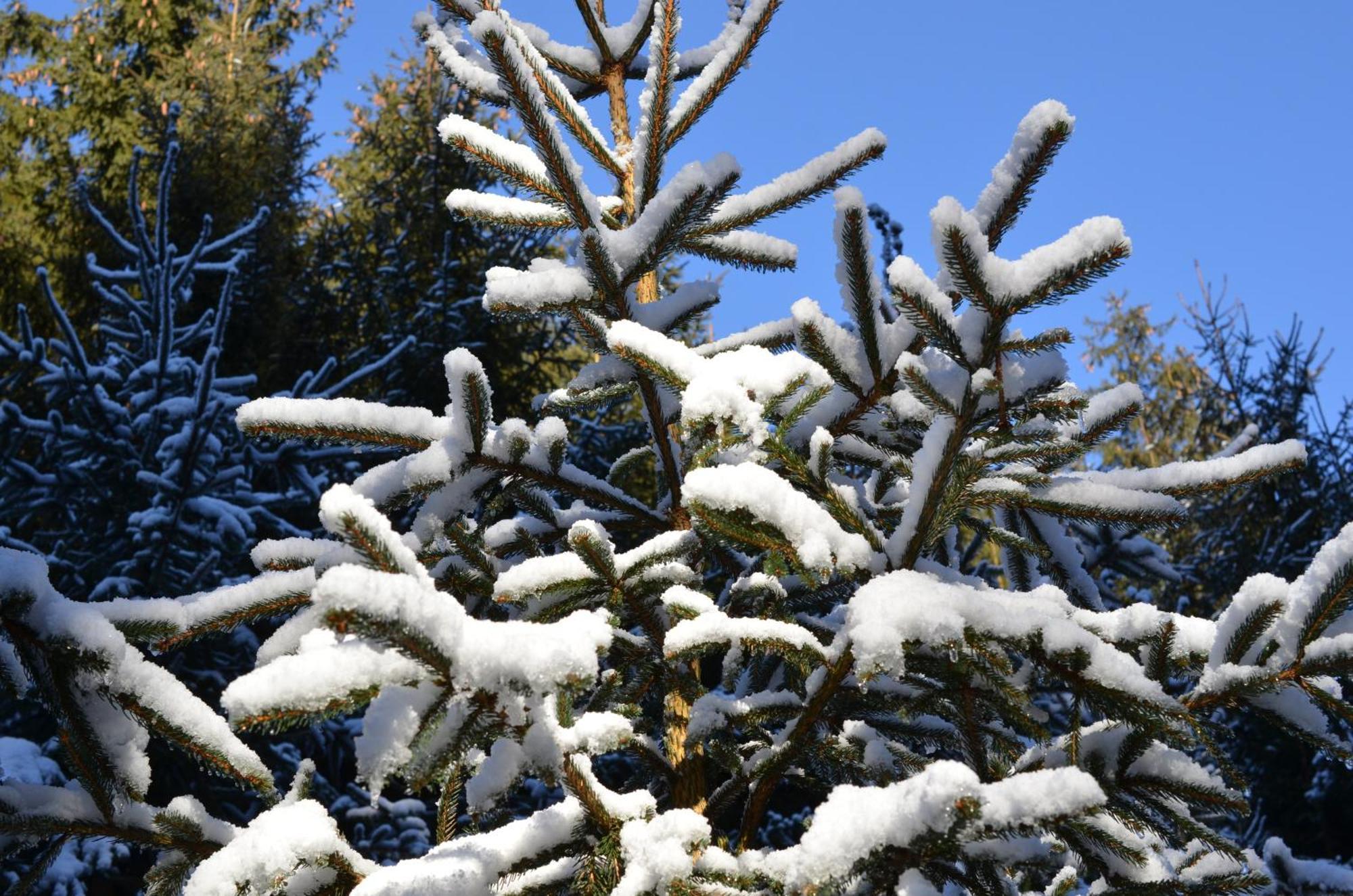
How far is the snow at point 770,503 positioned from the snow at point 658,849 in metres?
0.46

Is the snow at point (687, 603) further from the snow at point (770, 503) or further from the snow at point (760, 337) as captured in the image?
the snow at point (760, 337)

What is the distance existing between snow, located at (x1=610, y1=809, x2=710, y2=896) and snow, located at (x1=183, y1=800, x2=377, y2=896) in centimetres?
44

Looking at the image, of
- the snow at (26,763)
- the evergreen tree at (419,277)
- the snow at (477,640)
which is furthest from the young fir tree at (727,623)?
the evergreen tree at (419,277)

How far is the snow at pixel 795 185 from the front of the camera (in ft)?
7.11

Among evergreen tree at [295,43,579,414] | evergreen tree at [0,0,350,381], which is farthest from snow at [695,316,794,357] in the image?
evergreen tree at [0,0,350,381]

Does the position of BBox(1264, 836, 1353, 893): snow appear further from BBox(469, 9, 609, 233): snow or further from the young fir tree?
BBox(469, 9, 609, 233): snow

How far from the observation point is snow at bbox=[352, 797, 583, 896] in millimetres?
1295

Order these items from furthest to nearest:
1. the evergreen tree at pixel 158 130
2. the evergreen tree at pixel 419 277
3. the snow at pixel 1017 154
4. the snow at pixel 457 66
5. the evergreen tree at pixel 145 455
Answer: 1. the evergreen tree at pixel 158 130
2. the evergreen tree at pixel 419 277
3. the evergreen tree at pixel 145 455
4. the snow at pixel 457 66
5. the snow at pixel 1017 154

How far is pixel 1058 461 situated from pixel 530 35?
2013mm

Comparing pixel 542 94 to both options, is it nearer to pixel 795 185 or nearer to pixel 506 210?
pixel 506 210

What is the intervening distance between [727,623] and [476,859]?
20.1 inches

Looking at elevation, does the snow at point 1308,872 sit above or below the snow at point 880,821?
below

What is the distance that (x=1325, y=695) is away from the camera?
1497 mm

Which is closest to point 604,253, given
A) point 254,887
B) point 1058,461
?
point 1058,461
